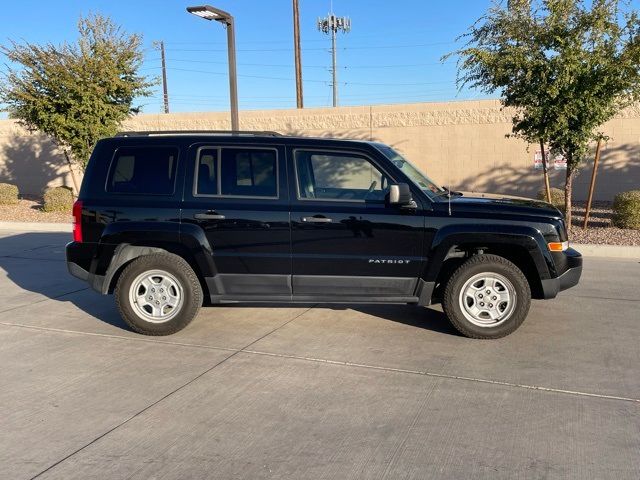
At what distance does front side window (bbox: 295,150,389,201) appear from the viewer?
18.6ft

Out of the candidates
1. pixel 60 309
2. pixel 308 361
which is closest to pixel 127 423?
pixel 308 361

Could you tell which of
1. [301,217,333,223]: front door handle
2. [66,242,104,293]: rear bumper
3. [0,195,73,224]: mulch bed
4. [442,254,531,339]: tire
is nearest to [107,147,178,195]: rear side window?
[66,242,104,293]: rear bumper

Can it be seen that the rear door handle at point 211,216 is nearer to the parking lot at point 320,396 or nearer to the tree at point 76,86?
the parking lot at point 320,396

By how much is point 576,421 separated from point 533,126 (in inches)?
340

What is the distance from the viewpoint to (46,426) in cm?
394

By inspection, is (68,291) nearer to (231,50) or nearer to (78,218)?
(78,218)

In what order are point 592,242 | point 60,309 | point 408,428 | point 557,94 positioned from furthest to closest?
point 592,242 → point 557,94 → point 60,309 → point 408,428

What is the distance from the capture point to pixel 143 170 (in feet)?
19.3

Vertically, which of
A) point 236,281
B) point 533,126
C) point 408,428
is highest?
point 533,126

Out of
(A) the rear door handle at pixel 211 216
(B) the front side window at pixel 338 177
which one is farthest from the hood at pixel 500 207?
(A) the rear door handle at pixel 211 216

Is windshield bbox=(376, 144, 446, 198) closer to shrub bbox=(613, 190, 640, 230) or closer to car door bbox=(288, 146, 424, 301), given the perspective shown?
car door bbox=(288, 146, 424, 301)

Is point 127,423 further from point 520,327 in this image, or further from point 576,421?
point 520,327

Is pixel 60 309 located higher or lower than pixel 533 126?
lower

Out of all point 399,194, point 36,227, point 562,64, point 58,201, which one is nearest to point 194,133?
point 399,194
